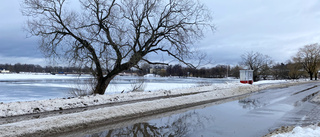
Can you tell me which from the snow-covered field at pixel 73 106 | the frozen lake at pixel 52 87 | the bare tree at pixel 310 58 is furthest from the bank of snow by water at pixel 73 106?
the bare tree at pixel 310 58

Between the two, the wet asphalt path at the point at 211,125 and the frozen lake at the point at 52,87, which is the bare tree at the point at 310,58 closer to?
the frozen lake at the point at 52,87

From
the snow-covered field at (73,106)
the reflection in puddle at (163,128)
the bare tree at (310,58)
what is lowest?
the reflection in puddle at (163,128)

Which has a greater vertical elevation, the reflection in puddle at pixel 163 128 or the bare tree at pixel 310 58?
the bare tree at pixel 310 58

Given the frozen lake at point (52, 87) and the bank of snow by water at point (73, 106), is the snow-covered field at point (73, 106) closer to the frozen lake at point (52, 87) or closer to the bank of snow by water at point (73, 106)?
the bank of snow by water at point (73, 106)

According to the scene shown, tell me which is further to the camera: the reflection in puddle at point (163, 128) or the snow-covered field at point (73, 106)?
the snow-covered field at point (73, 106)

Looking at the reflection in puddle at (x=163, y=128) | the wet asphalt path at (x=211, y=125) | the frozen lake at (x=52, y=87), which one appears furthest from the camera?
the frozen lake at (x=52, y=87)

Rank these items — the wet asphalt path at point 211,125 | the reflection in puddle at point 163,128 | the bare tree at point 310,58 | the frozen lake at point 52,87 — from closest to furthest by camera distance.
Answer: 1. the reflection in puddle at point 163,128
2. the wet asphalt path at point 211,125
3. the frozen lake at point 52,87
4. the bare tree at point 310,58

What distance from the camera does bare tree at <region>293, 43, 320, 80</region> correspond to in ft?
240

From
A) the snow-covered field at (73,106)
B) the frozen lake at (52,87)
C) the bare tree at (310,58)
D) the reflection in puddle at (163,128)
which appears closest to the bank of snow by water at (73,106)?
the snow-covered field at (73,106)

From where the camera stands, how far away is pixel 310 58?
246 feet

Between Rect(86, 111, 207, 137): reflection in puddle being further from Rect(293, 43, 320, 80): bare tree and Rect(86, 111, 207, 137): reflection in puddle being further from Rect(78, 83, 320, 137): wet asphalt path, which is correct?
Rect(293, 43, 320, 80): bare tree

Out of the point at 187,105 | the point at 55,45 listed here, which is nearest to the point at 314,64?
the point at 187,105

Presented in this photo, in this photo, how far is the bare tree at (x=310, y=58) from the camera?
240ft

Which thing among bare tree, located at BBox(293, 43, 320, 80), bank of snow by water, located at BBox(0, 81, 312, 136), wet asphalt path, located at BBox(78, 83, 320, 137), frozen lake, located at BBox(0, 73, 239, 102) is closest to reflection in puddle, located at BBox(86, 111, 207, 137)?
wet asphalt path, located at BBox(78, 83, 320, 137)
